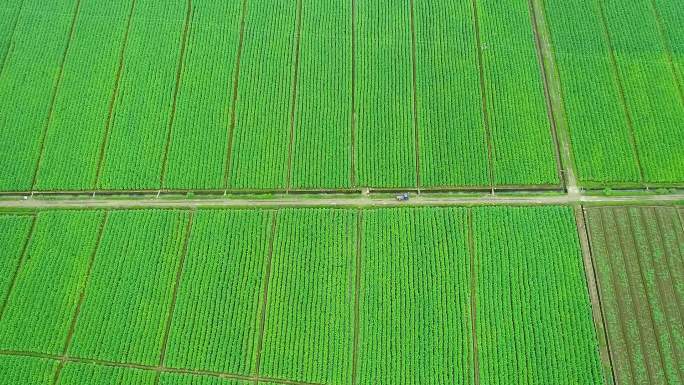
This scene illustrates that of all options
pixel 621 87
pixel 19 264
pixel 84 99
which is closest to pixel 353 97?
pixel 621 87

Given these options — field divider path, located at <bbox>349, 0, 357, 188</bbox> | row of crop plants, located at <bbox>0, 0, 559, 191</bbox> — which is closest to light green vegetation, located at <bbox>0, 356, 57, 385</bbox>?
row of crop plants, located at <bbox>0, 0, 559, 191</bbox>

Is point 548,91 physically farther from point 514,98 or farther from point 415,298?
point 415,298

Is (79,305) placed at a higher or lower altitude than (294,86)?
lower

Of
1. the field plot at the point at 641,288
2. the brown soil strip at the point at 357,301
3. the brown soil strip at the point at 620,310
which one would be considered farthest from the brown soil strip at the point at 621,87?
the brown soil strip at the point at 357,301

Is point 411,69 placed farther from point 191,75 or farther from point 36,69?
point 36,69

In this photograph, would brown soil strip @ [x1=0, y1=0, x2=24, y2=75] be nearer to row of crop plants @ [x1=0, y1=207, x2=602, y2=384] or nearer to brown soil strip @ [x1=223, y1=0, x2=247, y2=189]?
row of crop plants @ [x1=0, y1=207, x2=602, y2=384]

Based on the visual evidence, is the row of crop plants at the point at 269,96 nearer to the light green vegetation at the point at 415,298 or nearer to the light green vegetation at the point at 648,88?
the light green vegetation at the point at 415,298

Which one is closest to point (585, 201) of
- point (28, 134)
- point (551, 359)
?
point (551, 359)
